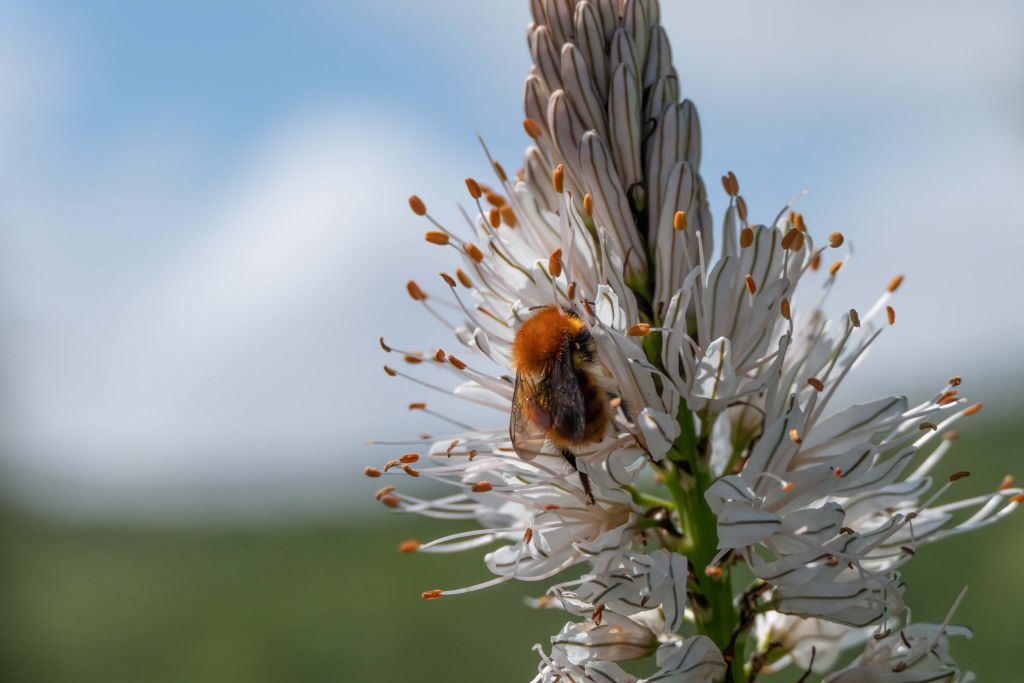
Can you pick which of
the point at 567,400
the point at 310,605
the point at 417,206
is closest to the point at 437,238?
the point at 417,206

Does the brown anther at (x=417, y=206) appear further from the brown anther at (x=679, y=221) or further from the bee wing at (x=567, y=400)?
the brown anther at (x=679, y=221)

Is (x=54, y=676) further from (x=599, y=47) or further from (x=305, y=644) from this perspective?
(x=599, y=47)

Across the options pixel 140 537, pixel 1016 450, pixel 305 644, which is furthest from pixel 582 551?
pixel 140 537

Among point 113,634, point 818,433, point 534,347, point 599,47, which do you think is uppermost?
point 113,634

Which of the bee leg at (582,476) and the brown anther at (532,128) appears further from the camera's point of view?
the brown anther at (532,128)

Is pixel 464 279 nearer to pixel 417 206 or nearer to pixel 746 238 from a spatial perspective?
pixel 417 206

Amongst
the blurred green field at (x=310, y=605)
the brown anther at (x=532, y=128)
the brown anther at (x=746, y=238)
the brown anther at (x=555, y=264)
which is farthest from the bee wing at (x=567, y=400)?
the blurred green field at (x=310, y=605)

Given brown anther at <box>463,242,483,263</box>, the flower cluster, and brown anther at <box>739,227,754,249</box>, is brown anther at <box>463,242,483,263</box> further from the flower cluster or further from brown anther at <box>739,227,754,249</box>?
brown anther at <box>739,227,754,249</box>

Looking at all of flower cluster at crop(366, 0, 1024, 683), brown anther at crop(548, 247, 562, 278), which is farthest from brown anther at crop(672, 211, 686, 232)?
brown anther at crop(548, 247, 562, 278)
